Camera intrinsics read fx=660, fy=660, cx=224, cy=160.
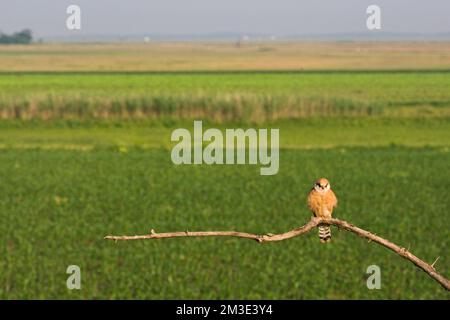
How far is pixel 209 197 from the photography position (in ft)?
74.3

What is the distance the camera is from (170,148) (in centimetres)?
3450

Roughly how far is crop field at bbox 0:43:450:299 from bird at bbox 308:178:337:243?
8.84ft

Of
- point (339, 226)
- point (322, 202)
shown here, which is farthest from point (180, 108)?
point (339, 226)

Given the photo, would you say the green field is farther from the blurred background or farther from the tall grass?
the tall grass

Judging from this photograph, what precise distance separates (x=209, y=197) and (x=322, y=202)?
70.7 feet

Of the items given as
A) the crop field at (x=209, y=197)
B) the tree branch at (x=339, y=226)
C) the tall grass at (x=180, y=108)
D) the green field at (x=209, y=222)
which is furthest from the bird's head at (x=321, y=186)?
the tall grass at (x=180, y=108)

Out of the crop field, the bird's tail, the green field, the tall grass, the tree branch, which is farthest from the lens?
the tall grass

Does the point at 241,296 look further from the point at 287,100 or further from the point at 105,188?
the point at 287,100

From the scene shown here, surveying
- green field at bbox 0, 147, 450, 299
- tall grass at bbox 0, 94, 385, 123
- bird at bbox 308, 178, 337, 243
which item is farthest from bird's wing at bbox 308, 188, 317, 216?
tall grass at bbox 0, 94, 385, 123

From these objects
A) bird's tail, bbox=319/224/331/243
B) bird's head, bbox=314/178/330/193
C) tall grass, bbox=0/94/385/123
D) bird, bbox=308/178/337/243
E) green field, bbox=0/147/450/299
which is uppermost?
bird's head, bbox=314/178/330/193

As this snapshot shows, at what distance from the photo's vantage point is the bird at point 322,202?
1.07 metres

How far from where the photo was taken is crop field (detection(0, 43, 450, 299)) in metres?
14.4

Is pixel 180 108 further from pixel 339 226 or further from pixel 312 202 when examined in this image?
pixel 339 226
